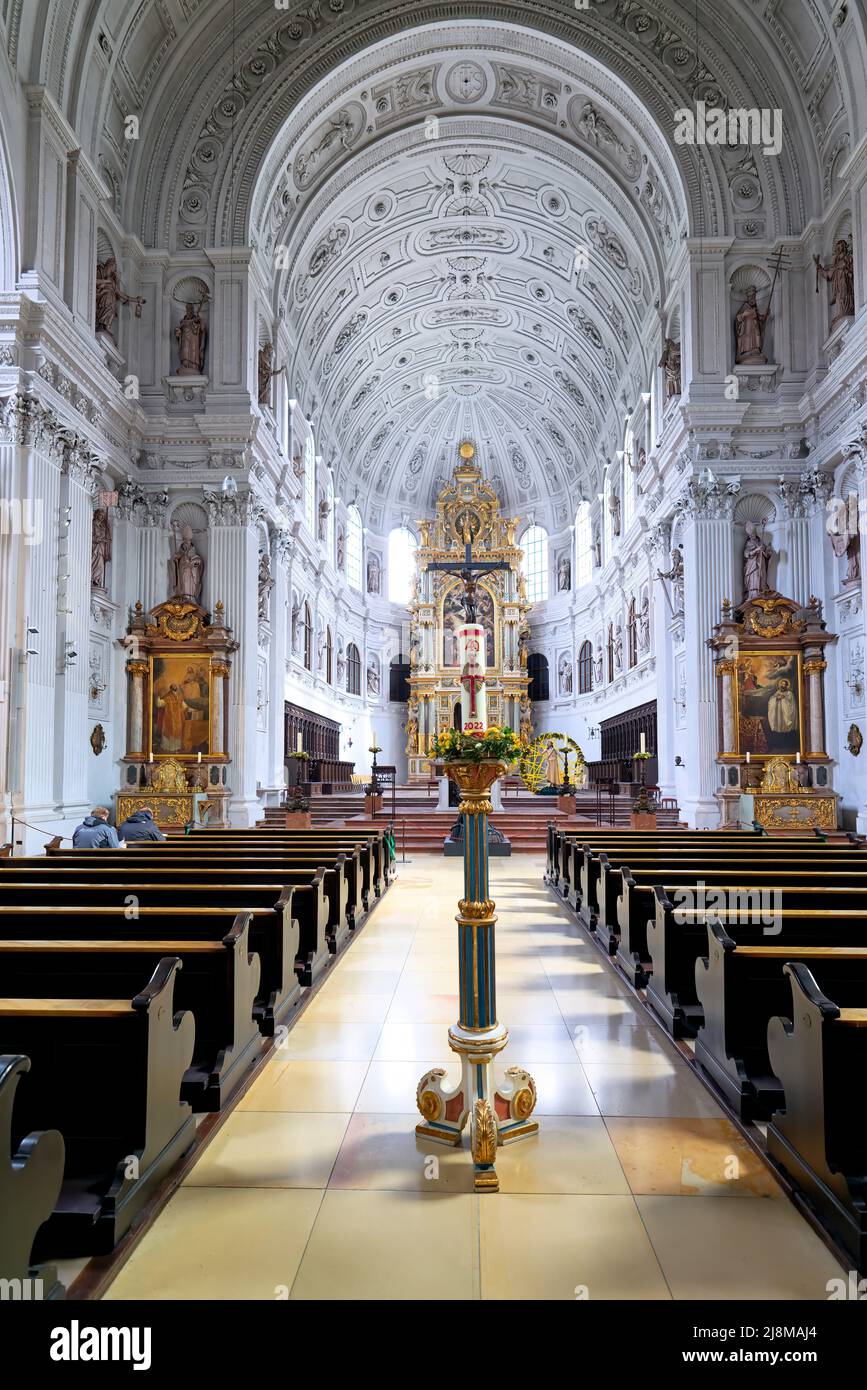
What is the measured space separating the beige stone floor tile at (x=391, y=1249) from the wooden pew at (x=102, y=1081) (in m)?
0.69

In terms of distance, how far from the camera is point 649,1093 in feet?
14.3

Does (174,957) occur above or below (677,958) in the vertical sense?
above

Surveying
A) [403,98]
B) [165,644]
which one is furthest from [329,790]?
[403,98]

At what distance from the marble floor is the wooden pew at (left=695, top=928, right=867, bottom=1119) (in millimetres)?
207

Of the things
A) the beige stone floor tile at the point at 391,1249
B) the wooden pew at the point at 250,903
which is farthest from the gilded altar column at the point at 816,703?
the beige stone floor tile at the point at 391,1249

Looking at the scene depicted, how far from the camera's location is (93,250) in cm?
1484

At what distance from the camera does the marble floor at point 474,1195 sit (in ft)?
8.97

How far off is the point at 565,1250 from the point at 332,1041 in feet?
8.24

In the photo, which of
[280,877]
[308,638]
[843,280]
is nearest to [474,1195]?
[280,877]

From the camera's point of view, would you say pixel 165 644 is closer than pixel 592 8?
Yes

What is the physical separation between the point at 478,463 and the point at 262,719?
788 inches

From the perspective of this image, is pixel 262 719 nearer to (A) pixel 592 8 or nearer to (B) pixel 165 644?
(B) pixel 165 644

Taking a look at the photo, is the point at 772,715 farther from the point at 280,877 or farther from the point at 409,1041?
the point at 409,1041

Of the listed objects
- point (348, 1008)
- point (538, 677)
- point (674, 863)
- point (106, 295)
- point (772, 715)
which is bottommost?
point (348, 1008)
